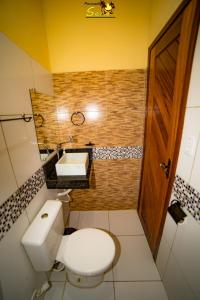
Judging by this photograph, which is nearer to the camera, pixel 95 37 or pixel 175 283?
pixel 175 283

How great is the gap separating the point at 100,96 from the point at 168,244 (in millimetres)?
1616

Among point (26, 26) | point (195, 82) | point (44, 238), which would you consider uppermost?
point (26, 26)

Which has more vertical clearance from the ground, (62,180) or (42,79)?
(42,79)

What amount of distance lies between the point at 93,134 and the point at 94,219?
4.04ft

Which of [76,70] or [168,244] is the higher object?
[76,70]

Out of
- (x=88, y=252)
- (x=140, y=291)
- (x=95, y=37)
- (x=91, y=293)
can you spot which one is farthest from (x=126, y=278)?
(x=95, y=37)

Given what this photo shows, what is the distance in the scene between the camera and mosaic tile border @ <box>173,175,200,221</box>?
0.81 m

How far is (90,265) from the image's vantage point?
1.02 m

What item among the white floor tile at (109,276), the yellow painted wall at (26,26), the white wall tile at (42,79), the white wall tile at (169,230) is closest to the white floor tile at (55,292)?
the white floor tile at (109,276)

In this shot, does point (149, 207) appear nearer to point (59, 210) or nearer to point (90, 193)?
point (90, 193)

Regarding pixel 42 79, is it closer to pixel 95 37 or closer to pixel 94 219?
pixel 95 37

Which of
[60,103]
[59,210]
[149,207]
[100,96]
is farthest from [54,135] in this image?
[149,207]

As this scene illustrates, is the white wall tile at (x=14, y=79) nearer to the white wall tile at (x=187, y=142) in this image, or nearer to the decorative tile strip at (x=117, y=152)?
the decorative tile strip at (x=117, y=152)

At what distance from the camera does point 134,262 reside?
145 centimetres
